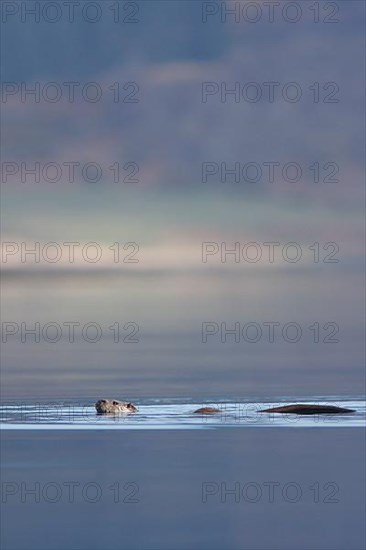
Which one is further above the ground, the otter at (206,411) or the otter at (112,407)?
the otter at (112,407)

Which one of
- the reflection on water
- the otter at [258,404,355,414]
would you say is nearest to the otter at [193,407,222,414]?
the reflection on water

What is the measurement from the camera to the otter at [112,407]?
48531mm

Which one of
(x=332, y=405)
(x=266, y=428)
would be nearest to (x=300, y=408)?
(x=332, y=405)

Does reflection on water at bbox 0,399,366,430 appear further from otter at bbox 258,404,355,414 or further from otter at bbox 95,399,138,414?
otter at bbox 258,404,355,414

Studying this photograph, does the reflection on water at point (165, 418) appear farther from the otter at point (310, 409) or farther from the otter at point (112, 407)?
the otter at point (310, 409)

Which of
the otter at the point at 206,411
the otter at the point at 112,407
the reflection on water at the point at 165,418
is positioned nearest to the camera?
the reflection on water at the point at 165,418

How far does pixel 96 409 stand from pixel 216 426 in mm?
4779

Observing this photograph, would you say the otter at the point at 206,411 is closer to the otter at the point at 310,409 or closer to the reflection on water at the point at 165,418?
the reflection on water at the point at 165,418

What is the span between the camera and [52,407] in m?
50.5

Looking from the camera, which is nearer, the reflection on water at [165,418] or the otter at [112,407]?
the reflection on water at [165,418]

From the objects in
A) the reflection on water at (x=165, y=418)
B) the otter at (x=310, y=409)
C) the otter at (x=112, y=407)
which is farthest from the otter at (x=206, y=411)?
the otter at (x=112, y=407)

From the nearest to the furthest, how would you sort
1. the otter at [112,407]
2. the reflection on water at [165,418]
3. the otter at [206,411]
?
1. the reflection on water at [165,418]
2. the otter at [112,407]
3. the otter at [206,411]

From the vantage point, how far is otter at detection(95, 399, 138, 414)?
4853 cm

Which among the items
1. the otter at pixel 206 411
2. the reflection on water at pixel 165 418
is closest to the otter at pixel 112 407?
the reflection on water at pixel 165 418
